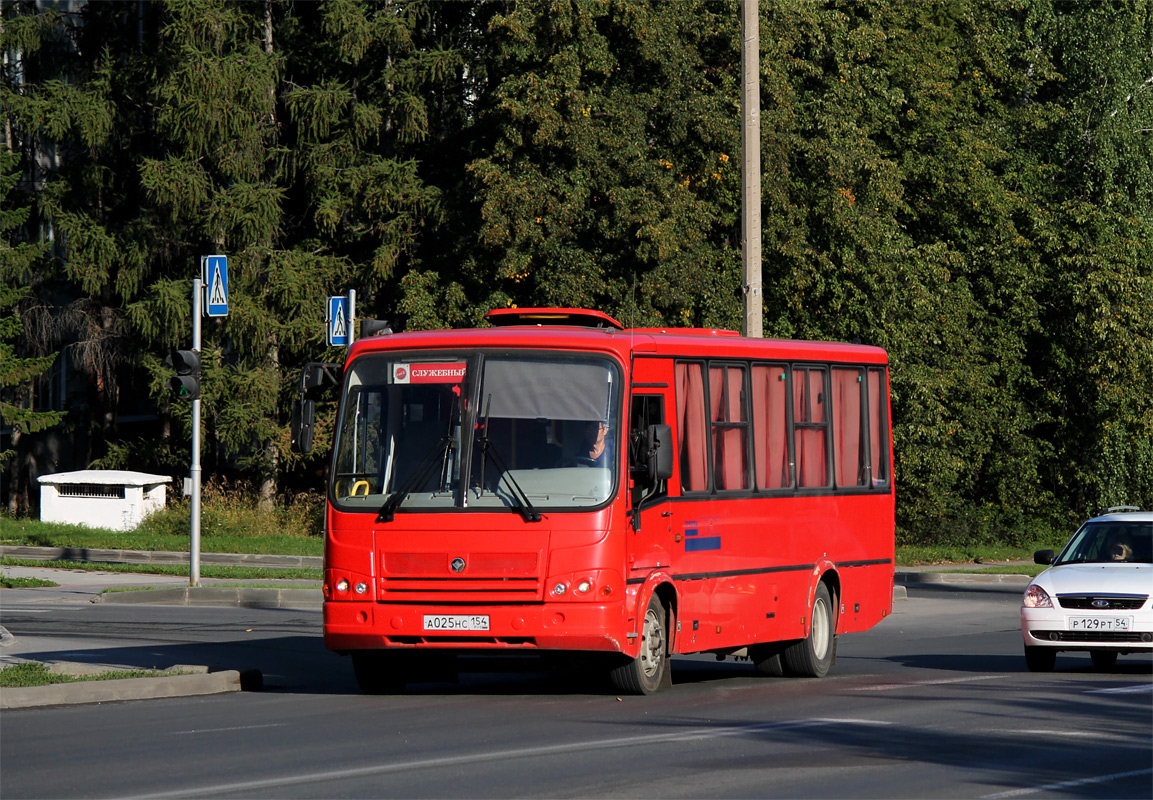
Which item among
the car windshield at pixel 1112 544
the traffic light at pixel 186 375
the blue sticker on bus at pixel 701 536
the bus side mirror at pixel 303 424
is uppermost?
the traffic light at pixel 186 375

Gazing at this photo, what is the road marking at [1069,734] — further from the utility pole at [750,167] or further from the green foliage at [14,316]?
the green foliage at [14,316]

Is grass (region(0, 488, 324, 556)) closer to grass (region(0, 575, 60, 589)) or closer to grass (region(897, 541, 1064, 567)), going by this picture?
grass (region(0, 575, 60, 589))

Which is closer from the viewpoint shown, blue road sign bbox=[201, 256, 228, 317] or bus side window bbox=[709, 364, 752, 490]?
bus side window bbox=[709, 364, 752, 490]

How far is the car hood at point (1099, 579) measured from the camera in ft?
53.9

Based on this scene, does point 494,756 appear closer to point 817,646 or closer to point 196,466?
point 817,646

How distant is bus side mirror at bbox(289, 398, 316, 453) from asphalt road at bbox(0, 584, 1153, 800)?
2.11 m

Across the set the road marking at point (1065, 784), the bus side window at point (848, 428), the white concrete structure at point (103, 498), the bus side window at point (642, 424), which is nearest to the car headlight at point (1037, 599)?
the bus side window at point (848, 428)

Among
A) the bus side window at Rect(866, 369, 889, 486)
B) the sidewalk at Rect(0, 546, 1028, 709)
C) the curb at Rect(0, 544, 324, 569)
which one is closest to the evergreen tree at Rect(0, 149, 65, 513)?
the sidewalk at Rect(0, 546, 1028, 709)

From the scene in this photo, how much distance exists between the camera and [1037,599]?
16703mm

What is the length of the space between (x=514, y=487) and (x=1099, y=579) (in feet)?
21.0

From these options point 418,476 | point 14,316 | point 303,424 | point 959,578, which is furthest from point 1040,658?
point 14,316

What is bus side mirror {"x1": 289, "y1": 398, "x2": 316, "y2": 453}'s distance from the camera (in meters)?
14.2

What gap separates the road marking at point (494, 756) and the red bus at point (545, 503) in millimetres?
2009

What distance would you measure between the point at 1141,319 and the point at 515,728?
111ft
